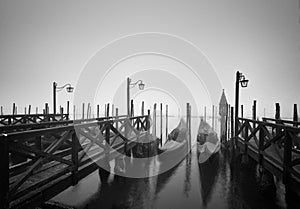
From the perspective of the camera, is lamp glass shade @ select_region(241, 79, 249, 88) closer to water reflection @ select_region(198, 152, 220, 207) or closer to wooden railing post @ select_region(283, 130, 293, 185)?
water reflection @ select_region(198, 152, 220, 207)

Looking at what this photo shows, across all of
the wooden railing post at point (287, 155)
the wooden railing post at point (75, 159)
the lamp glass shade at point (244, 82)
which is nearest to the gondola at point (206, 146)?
the lamp glass shade at point (244, 82)

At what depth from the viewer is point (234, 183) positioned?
17.6 feet

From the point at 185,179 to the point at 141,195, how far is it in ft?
5.54

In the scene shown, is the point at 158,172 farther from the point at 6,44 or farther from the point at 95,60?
the point at 6,44

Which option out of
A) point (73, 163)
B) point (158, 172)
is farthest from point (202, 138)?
point (73, 163)

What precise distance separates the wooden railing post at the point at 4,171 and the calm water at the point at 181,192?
208cm

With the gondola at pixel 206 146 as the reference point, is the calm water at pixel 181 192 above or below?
below

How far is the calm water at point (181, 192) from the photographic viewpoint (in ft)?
13.6

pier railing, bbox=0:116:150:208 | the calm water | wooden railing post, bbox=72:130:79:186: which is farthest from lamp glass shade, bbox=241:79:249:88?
wooden railing post, bbox=72:130:79:186

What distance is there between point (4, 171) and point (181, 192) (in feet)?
12.4

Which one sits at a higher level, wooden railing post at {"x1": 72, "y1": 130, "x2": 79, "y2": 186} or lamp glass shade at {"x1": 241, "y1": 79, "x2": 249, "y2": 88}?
lamp glass shade at {"x1": 241, "y1": 79, "x2": 249, "y2": 88}

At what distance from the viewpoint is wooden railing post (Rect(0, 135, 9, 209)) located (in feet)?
7.03

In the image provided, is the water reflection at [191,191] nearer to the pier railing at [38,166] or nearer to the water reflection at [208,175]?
the water reflection at [208,175]

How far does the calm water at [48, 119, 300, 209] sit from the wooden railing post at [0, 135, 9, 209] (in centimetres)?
208
